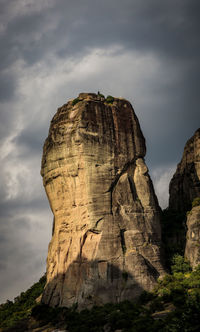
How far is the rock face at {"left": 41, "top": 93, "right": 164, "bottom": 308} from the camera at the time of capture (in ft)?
154

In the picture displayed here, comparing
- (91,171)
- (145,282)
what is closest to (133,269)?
(145,282)

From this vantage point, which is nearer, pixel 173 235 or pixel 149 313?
pixel 149 313

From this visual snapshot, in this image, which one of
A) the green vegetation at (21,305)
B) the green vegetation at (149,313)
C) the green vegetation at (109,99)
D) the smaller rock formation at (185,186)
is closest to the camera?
the green vegetation at (149,313)

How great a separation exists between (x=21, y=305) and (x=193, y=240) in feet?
88.8

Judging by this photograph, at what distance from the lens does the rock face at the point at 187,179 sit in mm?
67812

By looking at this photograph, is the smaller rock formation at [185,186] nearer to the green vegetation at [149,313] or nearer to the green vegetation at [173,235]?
the green vegetation at [173,235]

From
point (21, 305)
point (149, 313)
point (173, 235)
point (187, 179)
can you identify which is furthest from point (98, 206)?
point (187, 179)

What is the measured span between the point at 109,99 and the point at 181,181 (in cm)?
2308

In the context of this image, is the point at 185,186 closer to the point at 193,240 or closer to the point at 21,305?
the point at 193,240

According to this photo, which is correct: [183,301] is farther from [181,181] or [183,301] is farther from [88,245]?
[181,181]

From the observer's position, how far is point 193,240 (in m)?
50.8

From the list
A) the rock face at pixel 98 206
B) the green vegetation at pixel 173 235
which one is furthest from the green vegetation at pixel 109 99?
the green vegetation at pixel 173 235

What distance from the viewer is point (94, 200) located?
50094 millimetres

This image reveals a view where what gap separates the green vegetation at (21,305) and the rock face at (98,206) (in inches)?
260
